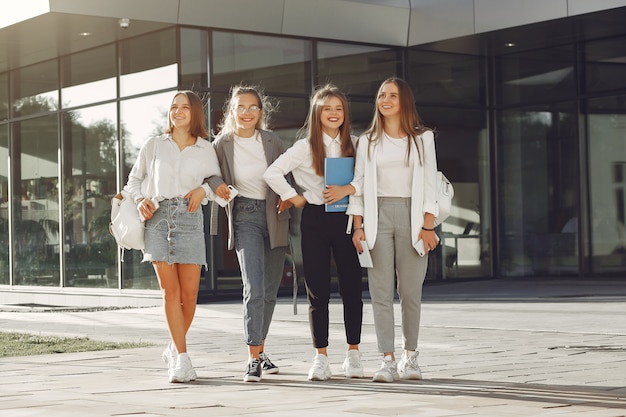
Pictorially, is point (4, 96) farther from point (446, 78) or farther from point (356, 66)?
point (446, 78)

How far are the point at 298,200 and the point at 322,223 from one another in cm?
21

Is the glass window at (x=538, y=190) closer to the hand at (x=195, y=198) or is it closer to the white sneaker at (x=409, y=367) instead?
the white sneaker at (x=409, y=367)

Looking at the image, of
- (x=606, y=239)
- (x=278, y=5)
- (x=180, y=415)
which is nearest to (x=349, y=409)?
(x=180, y=415)

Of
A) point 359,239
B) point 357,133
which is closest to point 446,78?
point 357,133

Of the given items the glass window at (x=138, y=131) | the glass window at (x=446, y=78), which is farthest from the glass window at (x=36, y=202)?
the glass window at (x=446, y=78)

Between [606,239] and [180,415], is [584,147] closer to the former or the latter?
[606,239]

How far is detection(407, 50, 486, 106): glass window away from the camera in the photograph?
19.1 meters

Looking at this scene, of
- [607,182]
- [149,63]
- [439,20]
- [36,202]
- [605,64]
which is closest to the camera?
[149,63]

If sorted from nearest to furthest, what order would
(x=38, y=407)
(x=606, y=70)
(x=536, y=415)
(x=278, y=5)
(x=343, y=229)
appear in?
(x=536, y=415), (x=38, y=407), (x=343, y=229), (x=278, y=5), (x=606, y=70)

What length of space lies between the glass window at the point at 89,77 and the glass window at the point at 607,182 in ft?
26.1

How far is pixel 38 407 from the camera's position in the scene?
5.79 m

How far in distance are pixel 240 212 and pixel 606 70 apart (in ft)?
43.4

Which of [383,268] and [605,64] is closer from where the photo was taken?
[383,268]

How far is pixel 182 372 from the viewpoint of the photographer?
685 cm
